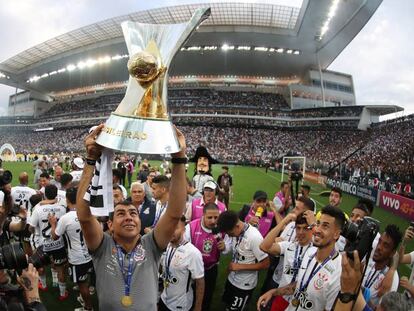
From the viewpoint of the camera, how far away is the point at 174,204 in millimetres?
2189

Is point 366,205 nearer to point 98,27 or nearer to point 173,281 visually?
point 173,281

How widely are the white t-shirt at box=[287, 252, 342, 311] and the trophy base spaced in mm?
2000

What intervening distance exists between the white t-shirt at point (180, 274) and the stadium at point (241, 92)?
20720 millimetres

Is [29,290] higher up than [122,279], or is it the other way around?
[29,290]

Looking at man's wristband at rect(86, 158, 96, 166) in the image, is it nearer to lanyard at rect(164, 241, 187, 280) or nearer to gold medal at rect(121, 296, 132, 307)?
gold medal at rect(121, 296, 132, 307)

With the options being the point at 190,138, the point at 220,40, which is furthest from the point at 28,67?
the point at 220,40

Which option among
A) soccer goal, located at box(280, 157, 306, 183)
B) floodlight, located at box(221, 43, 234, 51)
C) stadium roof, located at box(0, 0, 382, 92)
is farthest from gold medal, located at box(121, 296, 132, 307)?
floodlight, located at box(221, 43, 234, 51)

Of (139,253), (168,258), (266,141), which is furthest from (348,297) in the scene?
(266,141)

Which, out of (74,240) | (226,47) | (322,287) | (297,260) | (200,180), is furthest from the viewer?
(226,47)

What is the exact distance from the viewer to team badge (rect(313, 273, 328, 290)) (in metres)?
2.77

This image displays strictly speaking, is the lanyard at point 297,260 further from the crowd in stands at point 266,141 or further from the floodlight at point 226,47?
the floodlight at point 226,47

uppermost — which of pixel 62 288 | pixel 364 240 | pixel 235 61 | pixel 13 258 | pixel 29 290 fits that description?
pixel 235 61

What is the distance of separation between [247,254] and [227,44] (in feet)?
145

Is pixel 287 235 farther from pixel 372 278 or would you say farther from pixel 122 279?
pixel 122 279
